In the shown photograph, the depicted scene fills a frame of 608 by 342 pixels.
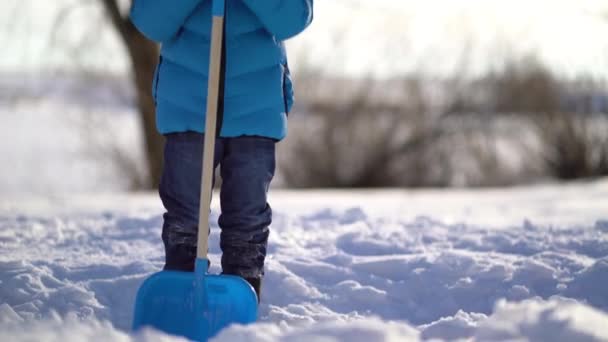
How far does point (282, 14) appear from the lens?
2.43 meters

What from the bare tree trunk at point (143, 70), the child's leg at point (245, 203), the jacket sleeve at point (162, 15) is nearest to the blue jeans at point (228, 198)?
the child's leg at point (245, 203)

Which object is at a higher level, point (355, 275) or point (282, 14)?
point (282, 14)

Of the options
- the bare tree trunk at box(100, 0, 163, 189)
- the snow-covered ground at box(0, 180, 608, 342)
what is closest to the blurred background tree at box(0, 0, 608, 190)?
the bare tree trunk at box(100, 0, 163, 189)

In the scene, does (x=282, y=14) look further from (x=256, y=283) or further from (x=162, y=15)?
(x=256, y=283)

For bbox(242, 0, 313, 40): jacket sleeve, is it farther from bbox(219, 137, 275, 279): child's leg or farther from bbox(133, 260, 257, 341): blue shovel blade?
bbox(133, 260, 257, 341): blue shovel blade

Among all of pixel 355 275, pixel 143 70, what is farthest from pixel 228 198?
pixel 143 70

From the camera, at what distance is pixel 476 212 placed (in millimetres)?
5242

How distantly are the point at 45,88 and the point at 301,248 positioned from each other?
596 centimetres

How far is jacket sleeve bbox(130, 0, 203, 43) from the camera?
2.46 metres

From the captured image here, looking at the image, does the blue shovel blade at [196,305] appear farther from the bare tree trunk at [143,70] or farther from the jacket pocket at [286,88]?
the bare tree trunk at [143,70]

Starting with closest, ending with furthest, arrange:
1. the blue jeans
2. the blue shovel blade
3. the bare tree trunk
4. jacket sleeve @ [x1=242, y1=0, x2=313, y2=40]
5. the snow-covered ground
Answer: the snow-covered ground < the blue shovel blade < jacket sleeve @ [x1=242, y1=0, x2=313, y2=40] < the blue jeans < the bare tree trunk

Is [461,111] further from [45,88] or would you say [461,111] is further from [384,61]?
[45,88]

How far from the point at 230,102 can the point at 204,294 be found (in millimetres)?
678

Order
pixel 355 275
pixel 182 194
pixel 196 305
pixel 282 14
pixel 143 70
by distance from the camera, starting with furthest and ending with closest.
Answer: pixel 143 70 < pixel 355 275 < pixel 182 194 < pixel 282 14 < pixel 196 305
